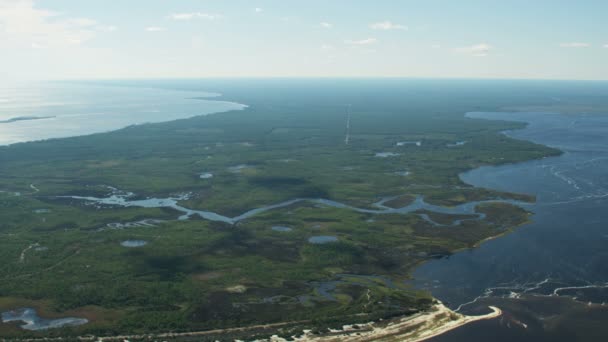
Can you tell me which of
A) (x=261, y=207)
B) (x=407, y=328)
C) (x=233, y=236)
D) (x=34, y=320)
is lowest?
(x=34, y=320)

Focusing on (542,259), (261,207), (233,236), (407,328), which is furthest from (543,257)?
(261,207)

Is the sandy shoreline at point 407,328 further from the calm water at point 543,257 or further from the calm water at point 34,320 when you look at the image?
the calm water at point 34,320

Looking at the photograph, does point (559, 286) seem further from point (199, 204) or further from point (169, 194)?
point (169, 194)

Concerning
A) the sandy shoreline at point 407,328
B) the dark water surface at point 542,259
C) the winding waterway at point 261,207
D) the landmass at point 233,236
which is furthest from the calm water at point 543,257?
the winding waterway at point 261,207

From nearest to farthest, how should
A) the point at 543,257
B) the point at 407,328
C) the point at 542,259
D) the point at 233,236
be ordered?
the point at 407,328, the point at 542,259, the point at 543,257, the point at 233,236

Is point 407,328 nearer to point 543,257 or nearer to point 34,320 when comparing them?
point 543,257

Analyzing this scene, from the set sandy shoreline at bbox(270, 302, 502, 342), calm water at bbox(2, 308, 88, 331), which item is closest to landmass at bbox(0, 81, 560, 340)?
sandy shoreline at bbox(270, 302, 502, 342)

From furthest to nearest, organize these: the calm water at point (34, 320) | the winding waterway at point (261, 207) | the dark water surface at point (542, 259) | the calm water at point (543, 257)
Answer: the winding waterway at point (261, 207)
the calm water at point (543, 257)
the dark water surface at point (542, 259)
the calm water at point (34, 320)

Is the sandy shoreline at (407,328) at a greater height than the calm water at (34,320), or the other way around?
the sandy shoreline at (407,328)

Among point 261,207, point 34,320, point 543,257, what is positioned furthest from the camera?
point 261,207

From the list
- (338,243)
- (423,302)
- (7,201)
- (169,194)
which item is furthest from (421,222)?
(7,201)

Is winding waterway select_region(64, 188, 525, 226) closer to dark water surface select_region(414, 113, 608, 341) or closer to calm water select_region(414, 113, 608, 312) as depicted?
calm water select_region(414, 113, 608, 312)
